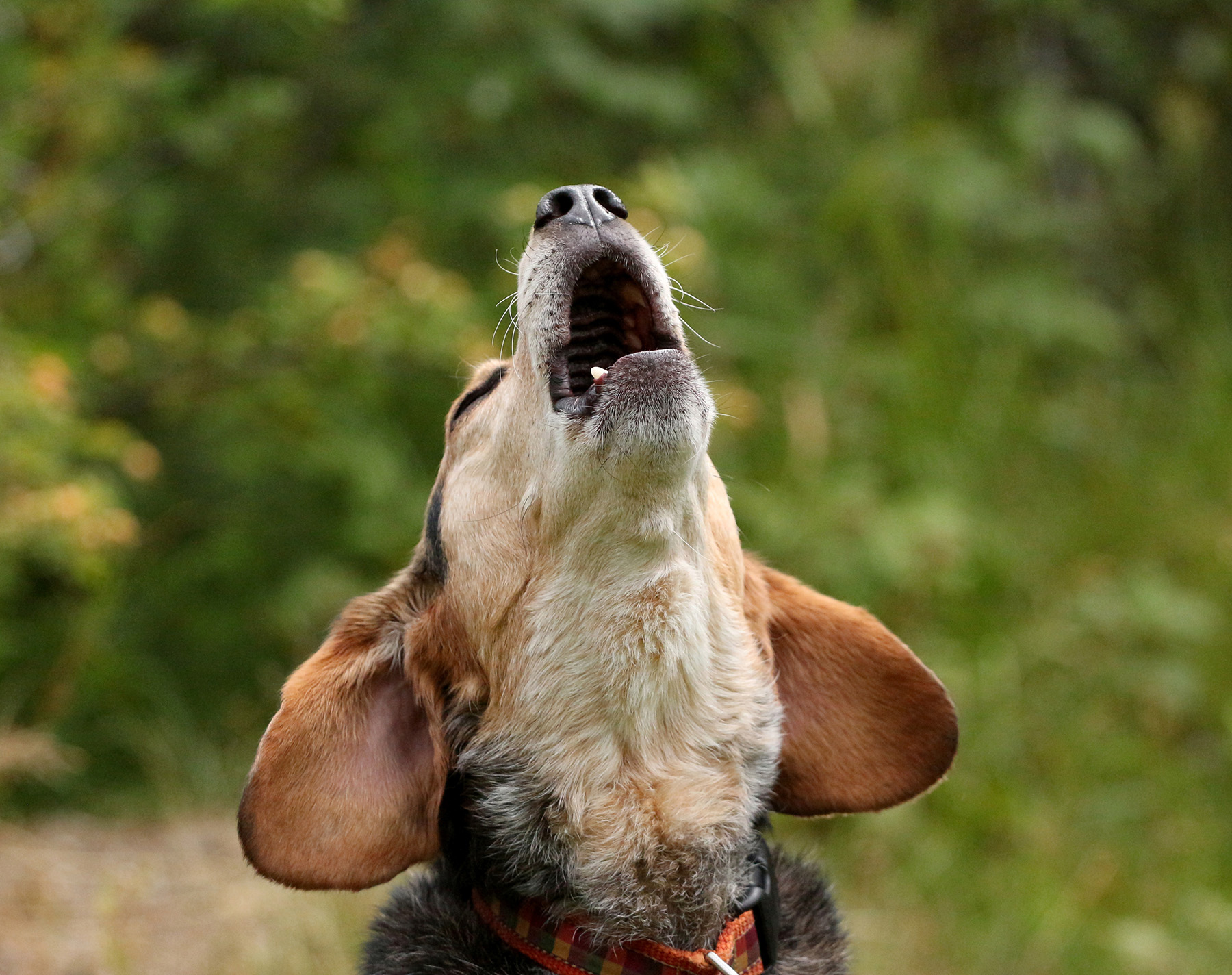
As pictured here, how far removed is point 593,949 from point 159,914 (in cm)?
282

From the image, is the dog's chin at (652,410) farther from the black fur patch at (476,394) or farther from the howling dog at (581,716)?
the black fur patch at (476,394)

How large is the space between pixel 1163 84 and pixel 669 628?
7044 mm

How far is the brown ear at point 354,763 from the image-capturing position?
272 centimetres

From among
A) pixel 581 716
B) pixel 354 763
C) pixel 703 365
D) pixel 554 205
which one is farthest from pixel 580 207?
pixel 703 365

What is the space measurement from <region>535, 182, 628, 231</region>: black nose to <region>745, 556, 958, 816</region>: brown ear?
39.0 inches

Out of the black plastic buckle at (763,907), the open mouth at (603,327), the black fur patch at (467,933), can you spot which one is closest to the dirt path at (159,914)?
the black fur patch at (467,933)

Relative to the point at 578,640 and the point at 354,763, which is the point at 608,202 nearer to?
the point at 578,640

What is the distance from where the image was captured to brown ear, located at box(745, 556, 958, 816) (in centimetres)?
313

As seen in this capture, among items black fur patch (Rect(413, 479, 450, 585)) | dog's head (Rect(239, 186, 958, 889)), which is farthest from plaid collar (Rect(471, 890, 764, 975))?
black fur patch (Rect(413, 479, 450, 585))

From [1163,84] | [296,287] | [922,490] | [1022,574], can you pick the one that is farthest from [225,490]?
[1163,84]

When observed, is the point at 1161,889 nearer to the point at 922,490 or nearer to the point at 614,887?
the point at 922,490

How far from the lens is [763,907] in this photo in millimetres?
2900

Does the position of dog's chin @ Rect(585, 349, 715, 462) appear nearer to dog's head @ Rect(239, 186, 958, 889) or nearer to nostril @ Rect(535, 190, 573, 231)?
dog's head @ Rect(239, 186, 958, 889)

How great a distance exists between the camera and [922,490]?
6.16 meters
